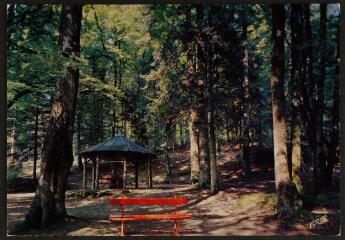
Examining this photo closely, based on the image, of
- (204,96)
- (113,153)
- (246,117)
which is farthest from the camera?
(113,153)

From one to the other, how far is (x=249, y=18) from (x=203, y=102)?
6.47 meters

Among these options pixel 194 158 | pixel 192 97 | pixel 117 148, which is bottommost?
pixel 194 158

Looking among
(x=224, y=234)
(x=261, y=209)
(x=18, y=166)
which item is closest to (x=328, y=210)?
(x=261, y=209)

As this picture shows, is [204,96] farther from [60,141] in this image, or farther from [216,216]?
[60,141]

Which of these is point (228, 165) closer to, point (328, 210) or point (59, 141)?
point (328, 210)

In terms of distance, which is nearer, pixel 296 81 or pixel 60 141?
pixel 60 141

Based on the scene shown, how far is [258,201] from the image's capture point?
1249 cm

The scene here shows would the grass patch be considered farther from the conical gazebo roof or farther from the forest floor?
the conical gazebo roof

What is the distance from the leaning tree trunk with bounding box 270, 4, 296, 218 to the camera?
384 inches

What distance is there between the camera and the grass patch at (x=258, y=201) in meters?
11.9

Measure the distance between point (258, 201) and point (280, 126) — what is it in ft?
12.0

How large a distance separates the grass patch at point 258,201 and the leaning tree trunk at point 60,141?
6328 millimetres

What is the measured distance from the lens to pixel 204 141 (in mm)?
18250

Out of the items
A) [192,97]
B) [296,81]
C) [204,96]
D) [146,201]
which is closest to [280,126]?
[296,81]
